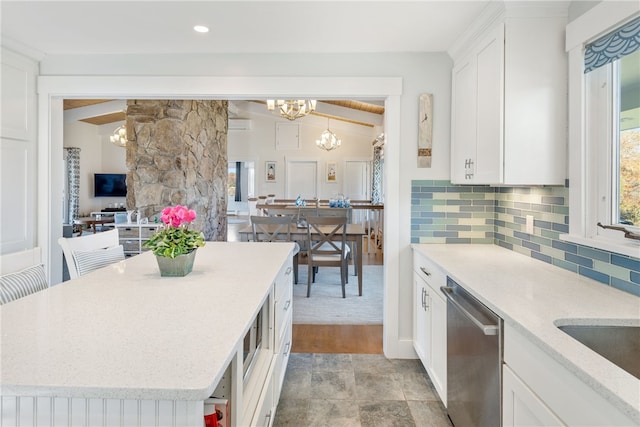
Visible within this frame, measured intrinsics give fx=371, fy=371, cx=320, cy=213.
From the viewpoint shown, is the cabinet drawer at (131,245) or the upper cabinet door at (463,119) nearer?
the upper cabinet door at (463,119)

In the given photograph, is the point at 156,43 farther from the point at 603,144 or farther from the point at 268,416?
the point at 603,144

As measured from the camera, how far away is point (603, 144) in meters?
1.70

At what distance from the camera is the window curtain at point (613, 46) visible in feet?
4.76

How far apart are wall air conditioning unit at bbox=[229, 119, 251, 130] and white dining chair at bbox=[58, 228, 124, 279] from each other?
862 cm

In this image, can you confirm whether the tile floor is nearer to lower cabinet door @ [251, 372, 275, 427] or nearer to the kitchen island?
lower cabinet door @ [251, 372, 275, 427]

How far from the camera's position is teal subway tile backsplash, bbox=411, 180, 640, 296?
5.44 ft

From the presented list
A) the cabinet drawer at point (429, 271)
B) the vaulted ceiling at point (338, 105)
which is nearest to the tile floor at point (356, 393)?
the cabinet drawer at point (429, 271)

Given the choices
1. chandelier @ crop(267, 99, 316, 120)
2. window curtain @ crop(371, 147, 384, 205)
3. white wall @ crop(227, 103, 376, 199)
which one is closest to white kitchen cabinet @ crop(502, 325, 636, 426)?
chandelier @ crop(267, 99, 316, 120)

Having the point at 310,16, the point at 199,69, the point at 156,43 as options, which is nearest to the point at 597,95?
the point at 310,16

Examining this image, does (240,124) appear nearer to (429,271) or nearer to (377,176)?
(377,176)

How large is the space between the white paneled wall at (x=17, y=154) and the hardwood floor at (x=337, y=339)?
227 centimetres

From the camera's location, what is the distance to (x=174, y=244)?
65.0 inches

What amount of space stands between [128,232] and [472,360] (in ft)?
14.8

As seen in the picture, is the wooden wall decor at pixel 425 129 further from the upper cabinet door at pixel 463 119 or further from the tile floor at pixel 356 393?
the tile floor at pixel 356 393
